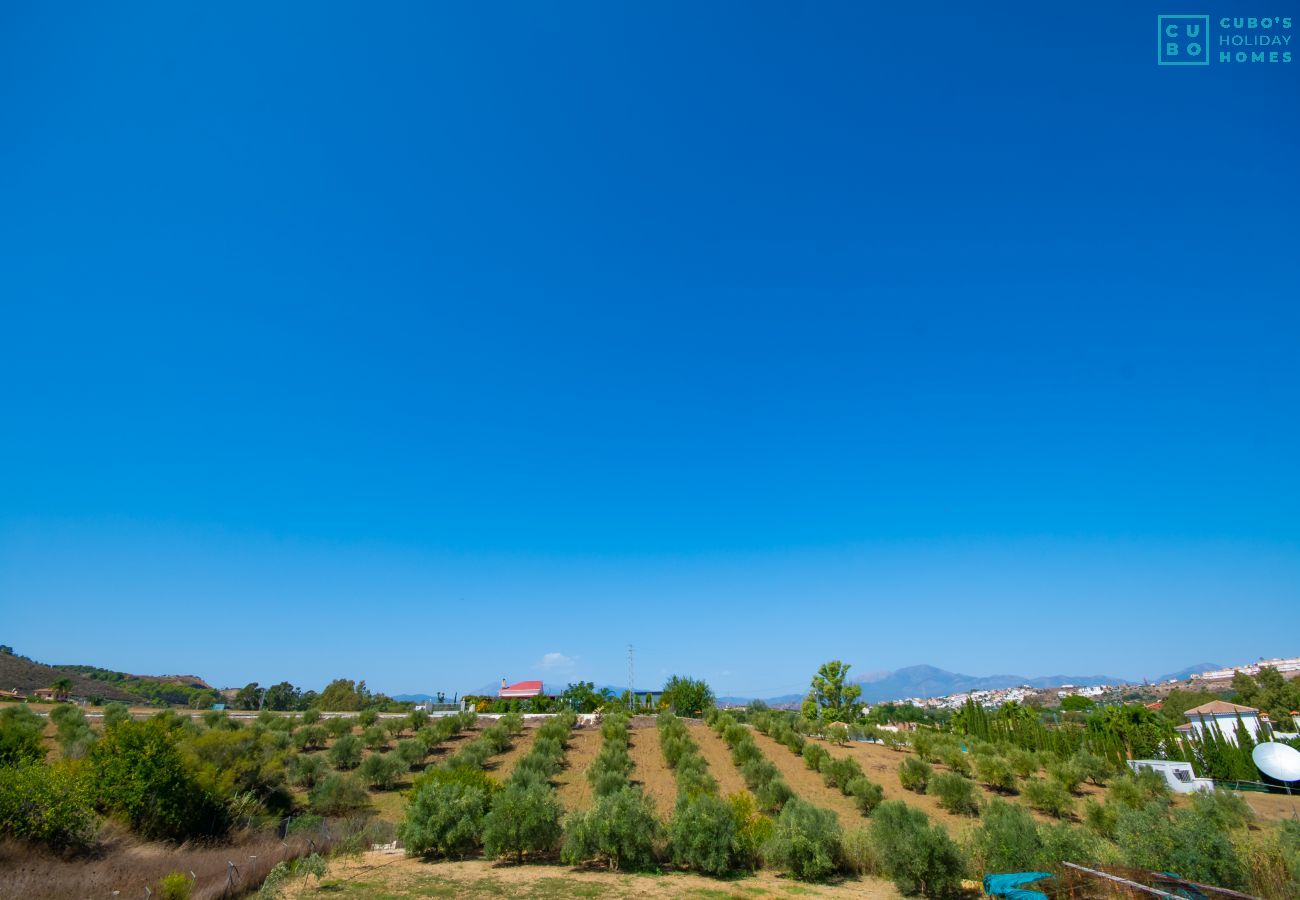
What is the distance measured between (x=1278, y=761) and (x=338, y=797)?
48.4m

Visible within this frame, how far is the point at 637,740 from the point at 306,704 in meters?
43.6

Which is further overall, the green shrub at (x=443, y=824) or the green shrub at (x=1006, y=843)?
the green shrub at (x=443, y=824)

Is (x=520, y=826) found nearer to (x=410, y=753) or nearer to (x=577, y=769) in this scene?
(x=577, y=769)

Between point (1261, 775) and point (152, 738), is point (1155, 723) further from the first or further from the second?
point (152, 738)

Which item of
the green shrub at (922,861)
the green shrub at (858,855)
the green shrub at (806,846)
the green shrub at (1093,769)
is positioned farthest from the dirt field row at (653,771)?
the green shrub at (1093,769)

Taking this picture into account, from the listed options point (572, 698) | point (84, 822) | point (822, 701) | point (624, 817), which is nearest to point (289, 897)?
point (84, 822)

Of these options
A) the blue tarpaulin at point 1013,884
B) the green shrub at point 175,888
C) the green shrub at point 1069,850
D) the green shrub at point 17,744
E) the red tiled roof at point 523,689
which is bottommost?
the red tiled roof at point 523,689

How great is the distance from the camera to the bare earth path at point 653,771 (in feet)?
83.0

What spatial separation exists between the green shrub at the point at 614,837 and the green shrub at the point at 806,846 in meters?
3.40

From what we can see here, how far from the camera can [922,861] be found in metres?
14.2

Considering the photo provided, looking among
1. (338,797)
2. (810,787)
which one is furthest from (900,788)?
(338,797)

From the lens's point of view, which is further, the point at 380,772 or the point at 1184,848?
the point at 380,772

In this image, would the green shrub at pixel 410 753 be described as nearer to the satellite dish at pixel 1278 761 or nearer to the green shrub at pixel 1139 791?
the green shrub at pixel 1139 791

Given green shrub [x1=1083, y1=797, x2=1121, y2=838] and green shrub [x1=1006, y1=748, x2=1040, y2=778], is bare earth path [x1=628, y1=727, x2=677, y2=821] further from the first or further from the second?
green shrub [x1=1006, y1=748, x2=1040, y2=778]
